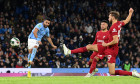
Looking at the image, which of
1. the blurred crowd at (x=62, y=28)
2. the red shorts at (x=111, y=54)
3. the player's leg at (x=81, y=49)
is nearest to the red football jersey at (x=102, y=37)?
the player's leg at (x=81, y=49)

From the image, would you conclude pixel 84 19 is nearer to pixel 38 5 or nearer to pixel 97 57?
pixel 38 5

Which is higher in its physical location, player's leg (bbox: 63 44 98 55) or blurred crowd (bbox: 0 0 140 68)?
blurred crowd (bbox: 0 0 140 68)

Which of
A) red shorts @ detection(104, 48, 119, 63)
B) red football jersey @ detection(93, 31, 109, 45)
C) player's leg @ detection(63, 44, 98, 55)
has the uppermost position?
red football jersey @ detection(93, 31, 109, 45)

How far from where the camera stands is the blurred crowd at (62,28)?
18.5 meters

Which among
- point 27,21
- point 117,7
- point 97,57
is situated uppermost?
point 117,7

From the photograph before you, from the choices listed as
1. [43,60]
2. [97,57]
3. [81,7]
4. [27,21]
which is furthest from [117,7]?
[97,57]

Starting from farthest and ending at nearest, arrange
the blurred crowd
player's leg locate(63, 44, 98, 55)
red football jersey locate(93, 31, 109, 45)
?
the blurred crowd
red football jersey locate(93, 31, 109, 45)
player's leg locate(63, 44, 98, 55)

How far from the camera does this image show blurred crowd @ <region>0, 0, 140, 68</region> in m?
18.5

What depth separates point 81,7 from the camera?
78.9 feet

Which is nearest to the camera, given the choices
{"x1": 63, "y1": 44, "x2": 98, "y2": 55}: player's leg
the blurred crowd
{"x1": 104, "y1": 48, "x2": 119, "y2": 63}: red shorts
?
{"x1": 104, "y1": 48, "x2": 119, "y2": 63}: red shorts

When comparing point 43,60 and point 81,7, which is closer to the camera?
point 43,60

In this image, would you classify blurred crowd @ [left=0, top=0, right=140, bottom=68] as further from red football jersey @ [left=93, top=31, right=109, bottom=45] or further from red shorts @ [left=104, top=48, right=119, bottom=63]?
red shorts @ [left=104, top=48, right=119, bottom=63]

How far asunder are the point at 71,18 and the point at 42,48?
4.38 metres

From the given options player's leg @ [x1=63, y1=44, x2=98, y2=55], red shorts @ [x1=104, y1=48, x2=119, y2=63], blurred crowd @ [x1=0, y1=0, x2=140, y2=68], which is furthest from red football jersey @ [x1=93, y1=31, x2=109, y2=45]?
blurred crowd @ [x1=0, y1=0, x2=140, y2=68]
